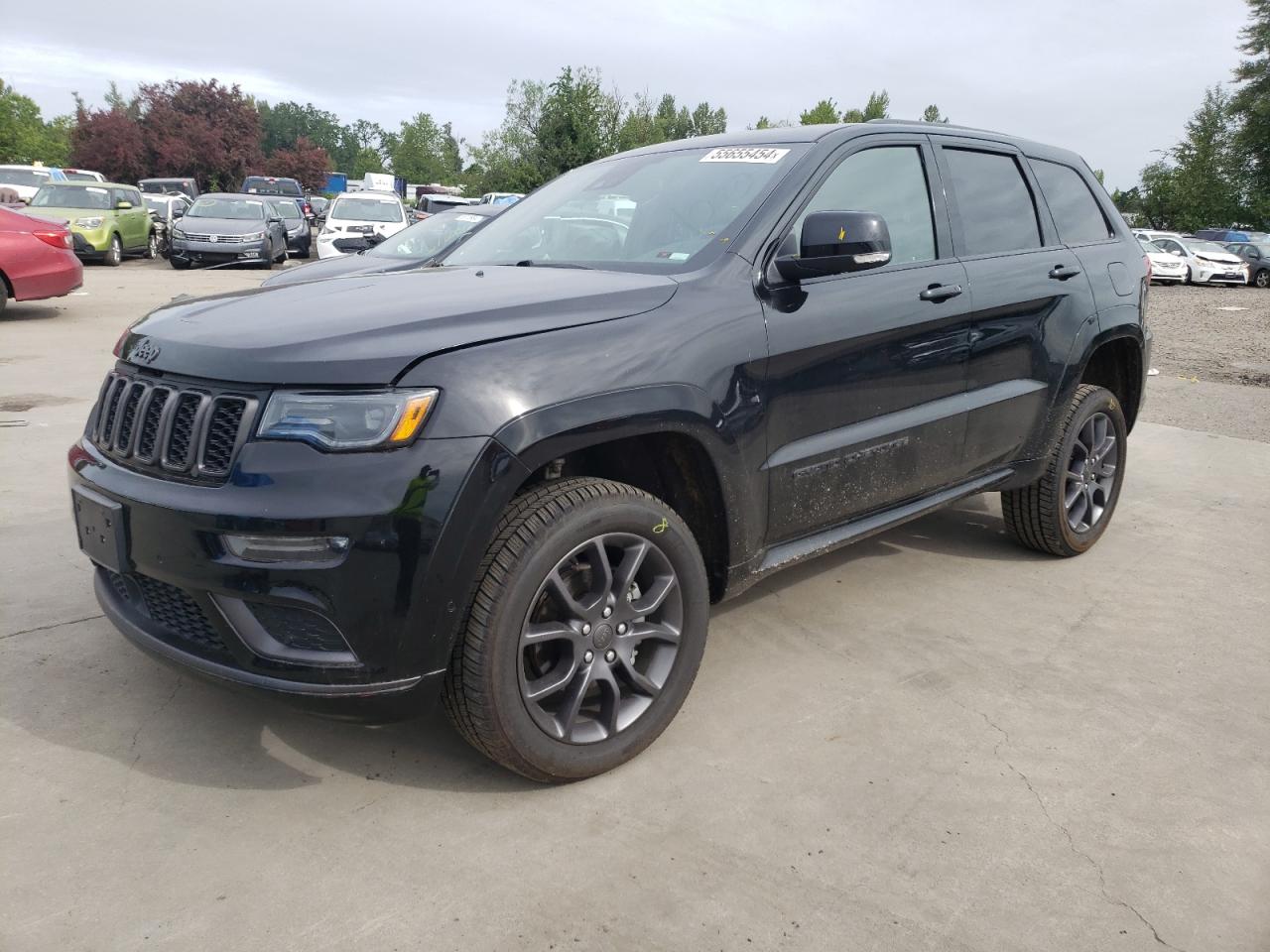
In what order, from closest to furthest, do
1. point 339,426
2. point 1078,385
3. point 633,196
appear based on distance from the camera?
point 339,426, point 633,196, point 1078,385

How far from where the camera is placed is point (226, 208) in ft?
68.1

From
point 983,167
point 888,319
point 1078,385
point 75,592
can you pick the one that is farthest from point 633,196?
point 75,592

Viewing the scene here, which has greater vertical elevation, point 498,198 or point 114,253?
point 498,198

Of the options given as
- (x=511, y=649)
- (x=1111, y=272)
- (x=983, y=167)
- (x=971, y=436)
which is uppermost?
(x=983, y=167)

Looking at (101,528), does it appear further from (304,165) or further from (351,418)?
(304,165)

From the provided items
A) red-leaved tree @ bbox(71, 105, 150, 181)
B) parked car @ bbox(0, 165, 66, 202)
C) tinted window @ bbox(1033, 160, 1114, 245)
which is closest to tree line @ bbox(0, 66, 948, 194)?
red-leaved tree @ bbox(71, 105, 150, 181)

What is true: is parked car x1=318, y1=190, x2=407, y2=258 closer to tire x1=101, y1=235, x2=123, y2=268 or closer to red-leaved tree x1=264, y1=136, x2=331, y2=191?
tire x1=101, y1=235, x2=123, y2=268

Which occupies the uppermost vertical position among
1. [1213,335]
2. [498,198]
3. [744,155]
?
[744,155]

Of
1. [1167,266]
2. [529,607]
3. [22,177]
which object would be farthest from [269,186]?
[529,607]

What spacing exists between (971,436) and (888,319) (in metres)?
0.71

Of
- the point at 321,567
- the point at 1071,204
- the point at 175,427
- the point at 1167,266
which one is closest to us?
the point at 321,567

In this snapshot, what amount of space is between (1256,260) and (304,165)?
57.8m

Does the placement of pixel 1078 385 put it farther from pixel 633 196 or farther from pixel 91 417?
pixel 91 417

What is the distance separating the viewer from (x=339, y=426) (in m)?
2.35
